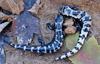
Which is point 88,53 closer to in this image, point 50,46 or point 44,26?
point 50,46

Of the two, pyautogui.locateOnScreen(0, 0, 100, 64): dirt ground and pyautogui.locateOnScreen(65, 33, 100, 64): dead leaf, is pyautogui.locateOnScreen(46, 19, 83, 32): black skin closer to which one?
pyautogui.locateOnScreen(0, 0, 100, 64): dirt ground

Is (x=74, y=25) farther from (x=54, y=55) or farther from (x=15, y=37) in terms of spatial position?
(x=15, y=37)

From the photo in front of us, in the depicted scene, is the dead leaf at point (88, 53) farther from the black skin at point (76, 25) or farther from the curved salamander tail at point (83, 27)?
the black skin at point (76, 25)

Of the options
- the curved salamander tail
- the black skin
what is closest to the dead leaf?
the curved salamander tail

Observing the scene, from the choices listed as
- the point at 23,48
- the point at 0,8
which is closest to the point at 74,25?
the point at 23,48

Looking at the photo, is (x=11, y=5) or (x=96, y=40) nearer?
(x=96, y=40)

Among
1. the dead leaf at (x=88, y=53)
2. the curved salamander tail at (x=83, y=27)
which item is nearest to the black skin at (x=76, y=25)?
the curved salamander tail at (x=83, y=27)
